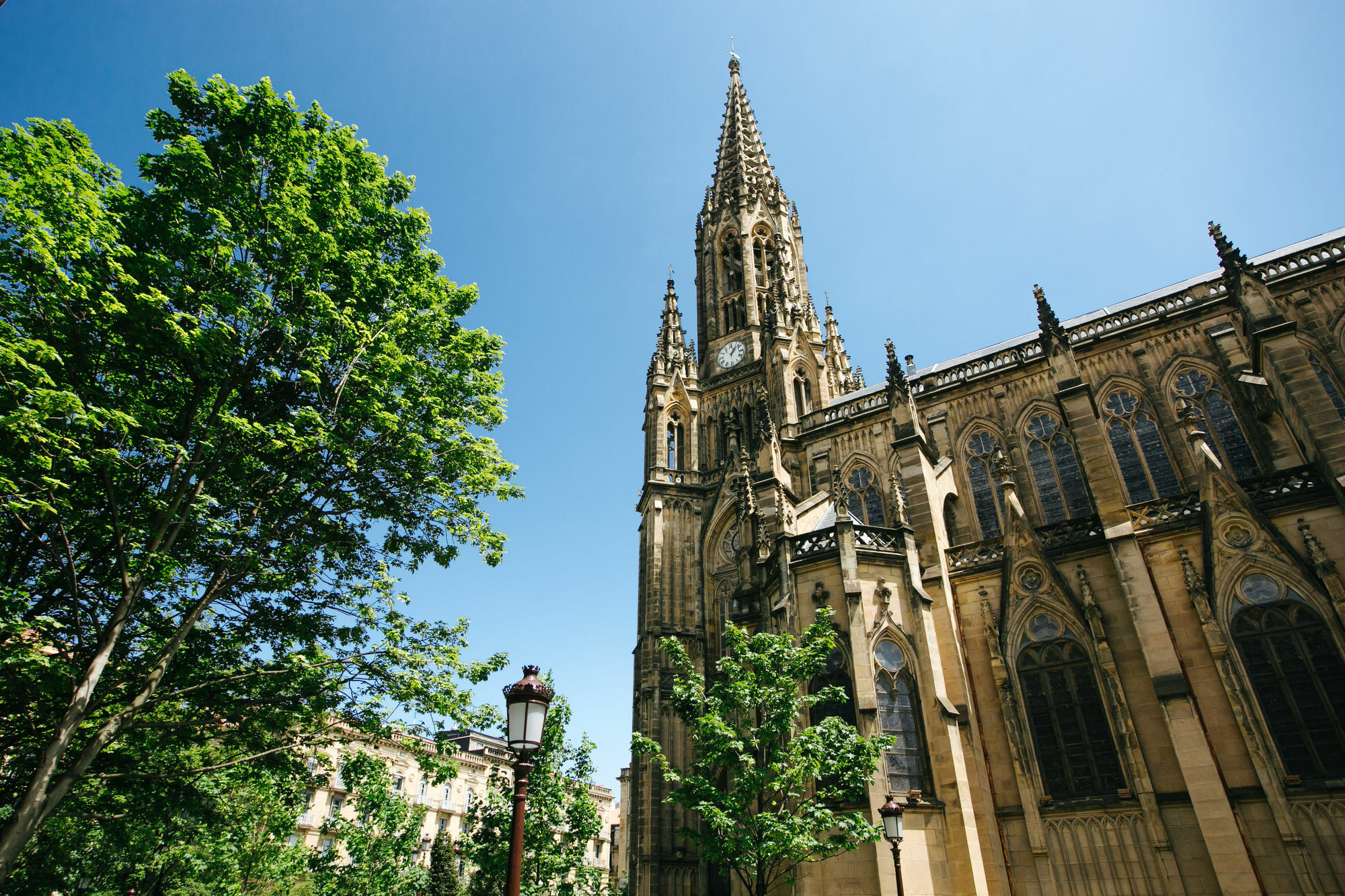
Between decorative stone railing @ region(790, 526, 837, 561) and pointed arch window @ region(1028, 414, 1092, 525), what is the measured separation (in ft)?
24.9

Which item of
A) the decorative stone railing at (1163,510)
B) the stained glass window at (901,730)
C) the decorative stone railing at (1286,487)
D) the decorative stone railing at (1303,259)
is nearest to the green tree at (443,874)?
the stained glass window at (901,730)

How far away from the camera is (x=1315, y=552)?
15172 mm

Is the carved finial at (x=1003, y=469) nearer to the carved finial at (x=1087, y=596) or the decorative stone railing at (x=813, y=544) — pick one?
the carved finial at (x=1087, y=596)

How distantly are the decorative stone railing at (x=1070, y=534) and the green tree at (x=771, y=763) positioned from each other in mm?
6764

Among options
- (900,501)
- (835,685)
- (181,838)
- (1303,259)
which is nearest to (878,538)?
(900,501)

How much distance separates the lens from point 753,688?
15.2m

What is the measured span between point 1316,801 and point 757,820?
1070cm

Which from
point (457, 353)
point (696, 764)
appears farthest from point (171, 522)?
point (696, 764)

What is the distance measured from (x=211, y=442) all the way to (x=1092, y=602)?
18.6 metres

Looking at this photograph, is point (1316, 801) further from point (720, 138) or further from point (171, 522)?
point (720, 138)

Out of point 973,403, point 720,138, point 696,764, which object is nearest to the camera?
point 696,764

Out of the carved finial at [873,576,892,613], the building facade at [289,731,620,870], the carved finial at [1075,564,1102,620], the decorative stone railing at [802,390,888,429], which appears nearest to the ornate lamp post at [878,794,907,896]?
the carved finial at [873,576,892,613]

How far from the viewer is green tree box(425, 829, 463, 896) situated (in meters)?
34.5

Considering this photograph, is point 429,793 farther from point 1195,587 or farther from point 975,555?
point 1195,587
